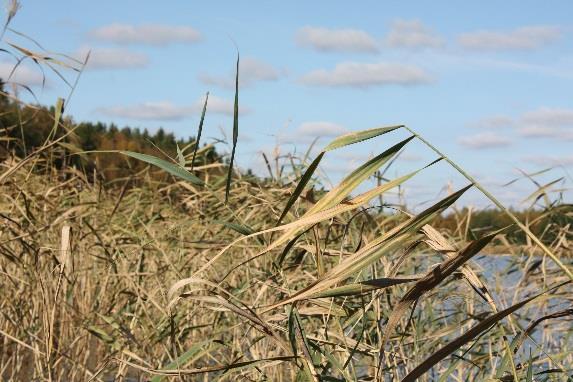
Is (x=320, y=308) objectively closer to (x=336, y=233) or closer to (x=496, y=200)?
(x=496, y=200)

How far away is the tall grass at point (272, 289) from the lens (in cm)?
111

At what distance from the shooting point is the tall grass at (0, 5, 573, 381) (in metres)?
1.11

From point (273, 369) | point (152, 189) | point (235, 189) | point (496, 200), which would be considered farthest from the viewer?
point (152, 189)

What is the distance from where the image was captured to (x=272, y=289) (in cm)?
321

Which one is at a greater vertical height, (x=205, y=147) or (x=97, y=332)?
(x=205, y=147)

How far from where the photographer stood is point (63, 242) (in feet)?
6.24

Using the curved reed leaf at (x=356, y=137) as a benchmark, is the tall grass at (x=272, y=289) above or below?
below

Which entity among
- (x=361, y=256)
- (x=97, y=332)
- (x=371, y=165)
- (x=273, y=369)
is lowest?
(x=273, y=369)

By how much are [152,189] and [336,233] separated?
1.35 metres

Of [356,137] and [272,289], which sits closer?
[356,137]

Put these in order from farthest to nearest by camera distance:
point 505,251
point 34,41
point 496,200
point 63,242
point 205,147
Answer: point 505,251, point 205,147, point 34,41, point 63,242, point 496,200

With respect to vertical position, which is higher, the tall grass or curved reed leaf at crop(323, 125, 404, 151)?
curved reed leaf at crop(323, 125, 404, 151)

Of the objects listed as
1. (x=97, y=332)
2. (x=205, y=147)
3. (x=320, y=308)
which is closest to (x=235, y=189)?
(x=205, y=147)

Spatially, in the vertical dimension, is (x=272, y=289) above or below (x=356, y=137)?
below
